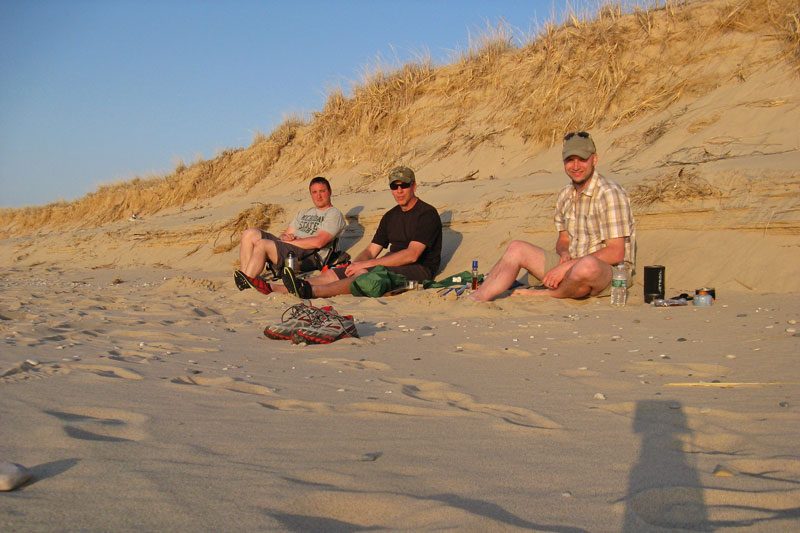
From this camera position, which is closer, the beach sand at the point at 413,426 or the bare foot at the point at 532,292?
the beach sand at the point at 413,426

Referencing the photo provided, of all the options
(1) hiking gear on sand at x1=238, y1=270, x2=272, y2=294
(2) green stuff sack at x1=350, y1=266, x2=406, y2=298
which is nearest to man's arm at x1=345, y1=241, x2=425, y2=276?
(2) green stuff sack at x1=350, y1=266, x2=406, y2=298

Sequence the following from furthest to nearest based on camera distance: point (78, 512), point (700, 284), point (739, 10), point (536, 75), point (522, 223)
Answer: point (536, 75) → point (739, 10) → point (522, 223) → point (700, 284) → point (78, 512)

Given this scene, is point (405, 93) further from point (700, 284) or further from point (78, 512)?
point (78, 512)

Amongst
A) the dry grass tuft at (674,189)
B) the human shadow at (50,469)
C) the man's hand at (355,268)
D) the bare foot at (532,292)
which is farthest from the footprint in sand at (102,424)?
the dry grass tuft at (674,189)

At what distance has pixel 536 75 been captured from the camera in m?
11.5

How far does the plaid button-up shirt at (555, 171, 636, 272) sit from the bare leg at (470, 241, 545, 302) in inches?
13.3

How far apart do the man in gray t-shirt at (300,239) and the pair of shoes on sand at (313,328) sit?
9.79 ft

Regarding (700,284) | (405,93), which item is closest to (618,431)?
(700,284)

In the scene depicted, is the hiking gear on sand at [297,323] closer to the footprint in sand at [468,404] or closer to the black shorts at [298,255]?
the footprint in sand at [468,404]

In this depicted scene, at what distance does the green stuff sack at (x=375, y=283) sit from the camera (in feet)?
20.4

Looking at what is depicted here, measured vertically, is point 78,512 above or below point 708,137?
below

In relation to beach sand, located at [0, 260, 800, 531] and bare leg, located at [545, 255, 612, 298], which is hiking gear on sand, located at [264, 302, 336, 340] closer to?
beach sand, located at [0, 260, 800, 531]

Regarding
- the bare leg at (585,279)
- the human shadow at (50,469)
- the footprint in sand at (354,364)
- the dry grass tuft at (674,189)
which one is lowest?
the footprint in sand at (354,364)

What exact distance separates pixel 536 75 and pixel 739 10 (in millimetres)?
3085
